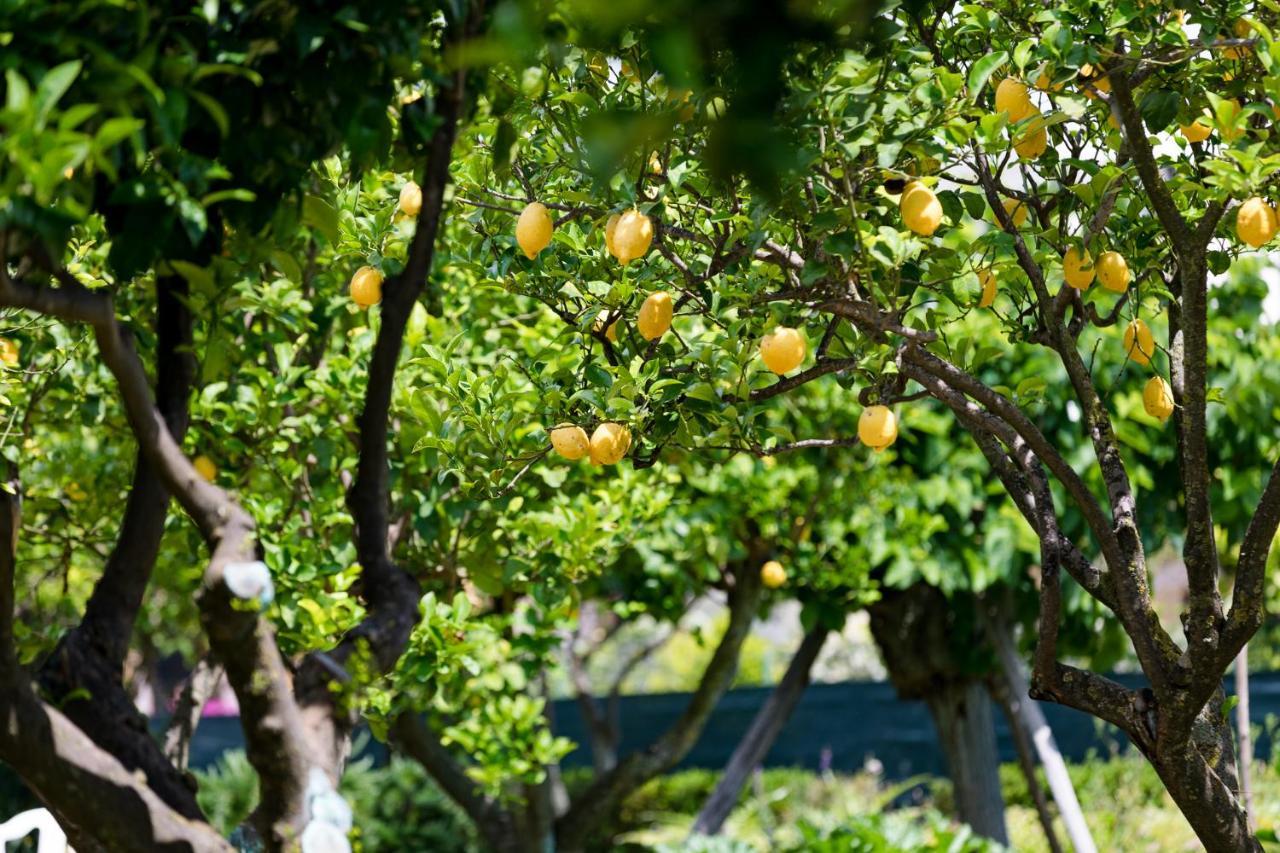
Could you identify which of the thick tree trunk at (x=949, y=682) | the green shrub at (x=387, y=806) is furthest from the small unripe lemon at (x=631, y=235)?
the green shrub at (x=387, y=806)

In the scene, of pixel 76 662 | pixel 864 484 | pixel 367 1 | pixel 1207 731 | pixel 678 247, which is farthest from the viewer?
pixel 864 484

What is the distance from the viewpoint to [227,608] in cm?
191

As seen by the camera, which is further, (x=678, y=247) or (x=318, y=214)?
(x=678, y=247)

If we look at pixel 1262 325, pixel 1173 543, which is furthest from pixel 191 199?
pixel 1173 543

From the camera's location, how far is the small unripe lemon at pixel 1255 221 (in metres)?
2.15

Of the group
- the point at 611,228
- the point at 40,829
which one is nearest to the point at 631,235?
the point at 611,228

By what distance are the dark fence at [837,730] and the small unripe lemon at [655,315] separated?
7.51m

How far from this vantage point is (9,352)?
3076mm

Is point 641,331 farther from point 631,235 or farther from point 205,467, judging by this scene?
point 205,467

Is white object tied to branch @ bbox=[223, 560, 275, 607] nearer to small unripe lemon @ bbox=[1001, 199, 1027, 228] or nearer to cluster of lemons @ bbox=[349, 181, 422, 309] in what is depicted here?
cluster of lemons @ bbox=[349, 181, 422, 309]

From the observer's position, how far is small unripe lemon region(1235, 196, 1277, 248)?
2154mm

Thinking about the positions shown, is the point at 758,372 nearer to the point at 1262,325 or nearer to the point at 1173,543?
the point at 1262,325

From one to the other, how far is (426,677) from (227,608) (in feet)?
5.10

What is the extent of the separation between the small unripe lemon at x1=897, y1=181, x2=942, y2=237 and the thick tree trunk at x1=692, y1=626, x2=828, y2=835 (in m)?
3.98
